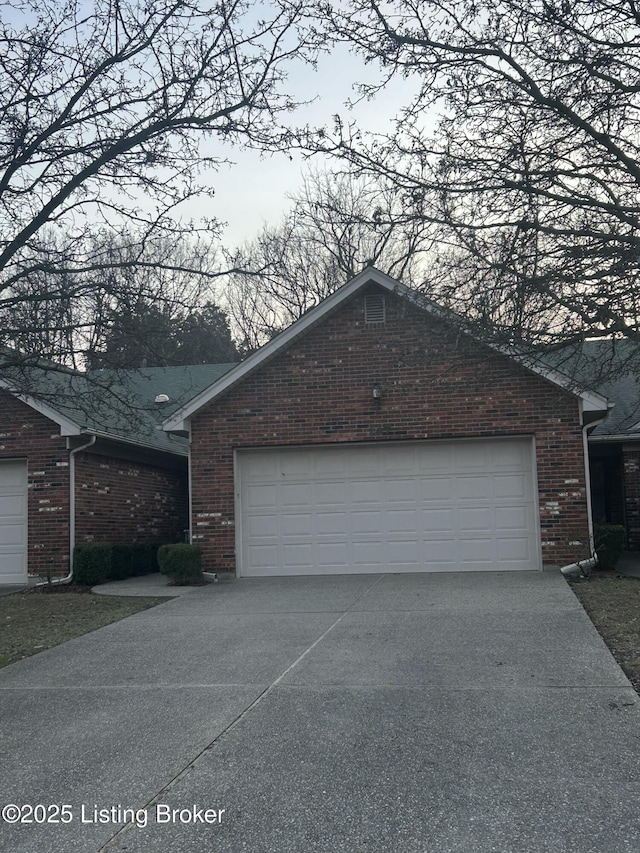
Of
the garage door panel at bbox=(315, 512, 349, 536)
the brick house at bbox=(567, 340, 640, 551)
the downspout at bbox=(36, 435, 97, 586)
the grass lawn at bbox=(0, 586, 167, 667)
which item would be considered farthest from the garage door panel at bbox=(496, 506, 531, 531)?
the downspout at bbox=(36, 435, 97, 586)

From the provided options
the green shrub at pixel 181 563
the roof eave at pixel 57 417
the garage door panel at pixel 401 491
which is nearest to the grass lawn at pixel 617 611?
the garage door panel at pixel 401 491

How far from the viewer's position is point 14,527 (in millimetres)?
15305

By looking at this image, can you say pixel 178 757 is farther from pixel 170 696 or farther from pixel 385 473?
pixel 385 473

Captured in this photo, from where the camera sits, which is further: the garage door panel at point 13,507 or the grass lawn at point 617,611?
the garage door panel at point 13,507

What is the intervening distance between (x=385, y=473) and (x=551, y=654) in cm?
710

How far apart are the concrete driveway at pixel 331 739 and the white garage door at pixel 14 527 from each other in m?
6.57

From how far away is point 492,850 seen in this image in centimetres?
371

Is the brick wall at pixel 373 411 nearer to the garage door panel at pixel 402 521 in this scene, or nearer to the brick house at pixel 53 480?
the garage door panel at pixel 402 521

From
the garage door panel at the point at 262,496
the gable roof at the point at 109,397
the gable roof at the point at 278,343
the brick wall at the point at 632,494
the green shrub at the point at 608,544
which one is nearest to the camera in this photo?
the gable roof at the point at 109,397

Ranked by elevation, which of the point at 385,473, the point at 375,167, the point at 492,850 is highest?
the point at 375,167

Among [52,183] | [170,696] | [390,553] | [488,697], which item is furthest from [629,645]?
[52,183]

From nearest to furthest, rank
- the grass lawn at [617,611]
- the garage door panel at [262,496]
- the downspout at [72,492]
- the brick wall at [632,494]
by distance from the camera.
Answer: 1. the grass lawn at [617,611]
2. the garage door panel at [262,496]
3. the downspout at [72,492]
4. the brick wall at [632,494]

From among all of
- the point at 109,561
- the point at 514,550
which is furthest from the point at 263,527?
the point at 514,550

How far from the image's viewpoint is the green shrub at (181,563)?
13.8 metres
